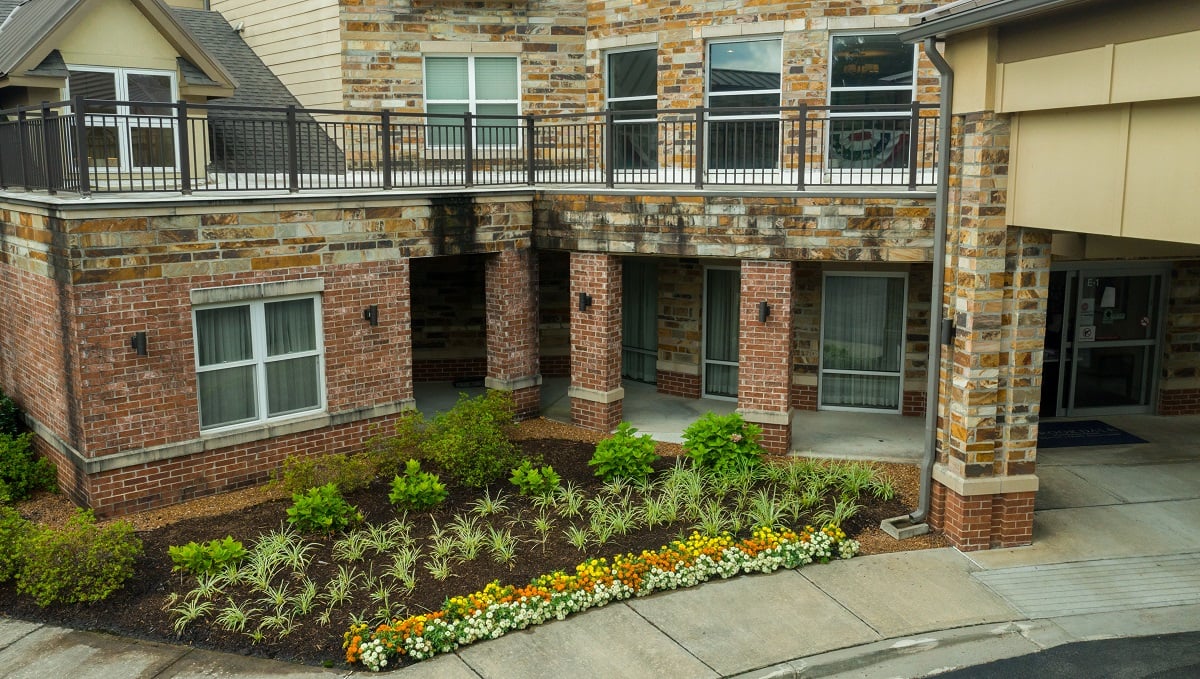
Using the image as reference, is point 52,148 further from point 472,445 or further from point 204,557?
point 472,445

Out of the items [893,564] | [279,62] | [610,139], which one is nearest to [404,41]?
[279,62]

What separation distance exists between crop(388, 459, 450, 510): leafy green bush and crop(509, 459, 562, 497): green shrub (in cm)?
90

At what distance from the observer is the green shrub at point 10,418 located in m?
12.8

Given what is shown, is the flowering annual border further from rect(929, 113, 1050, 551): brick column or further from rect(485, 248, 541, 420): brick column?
rect(485, 248, 541, 420): brick column

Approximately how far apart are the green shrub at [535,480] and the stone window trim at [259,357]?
2965 millimetres

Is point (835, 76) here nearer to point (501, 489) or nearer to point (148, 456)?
point (501, 489)

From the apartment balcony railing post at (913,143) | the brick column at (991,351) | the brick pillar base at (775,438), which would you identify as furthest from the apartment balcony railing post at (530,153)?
the brick column at (991,351)

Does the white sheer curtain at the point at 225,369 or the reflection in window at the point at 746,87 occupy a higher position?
the reflection in window at the point at 746,87

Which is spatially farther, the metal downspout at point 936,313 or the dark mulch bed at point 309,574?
the metal downspout at point 936,313

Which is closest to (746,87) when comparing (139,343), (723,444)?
(723,444)

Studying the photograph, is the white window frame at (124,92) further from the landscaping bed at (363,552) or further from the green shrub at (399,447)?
the landscaping bed at (363,552)

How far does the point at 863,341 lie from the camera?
15.6m

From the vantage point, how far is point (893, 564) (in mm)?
10008

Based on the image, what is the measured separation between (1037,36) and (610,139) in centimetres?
622
